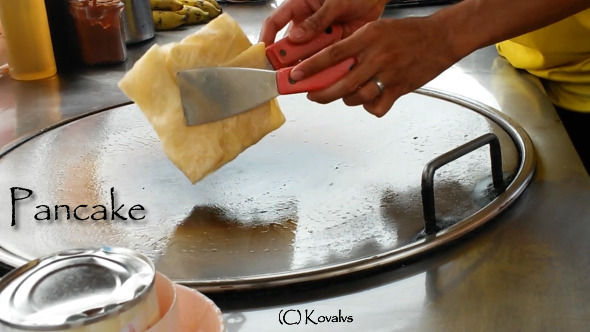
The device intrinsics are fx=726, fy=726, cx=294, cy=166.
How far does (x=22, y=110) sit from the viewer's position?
132 cm

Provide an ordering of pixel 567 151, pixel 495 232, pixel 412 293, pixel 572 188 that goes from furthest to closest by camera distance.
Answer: pixel 567 151
pixel 572 188
pixel 495 232
pixel 412 293

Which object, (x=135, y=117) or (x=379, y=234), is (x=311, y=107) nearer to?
(x=135, y=117)

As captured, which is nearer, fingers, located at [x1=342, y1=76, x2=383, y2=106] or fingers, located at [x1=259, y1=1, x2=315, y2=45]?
fingers, located at [x1=342, y1=76, x2=383, y2=106]

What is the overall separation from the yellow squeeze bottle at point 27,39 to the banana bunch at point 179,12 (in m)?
0.36

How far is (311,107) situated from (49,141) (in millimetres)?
426

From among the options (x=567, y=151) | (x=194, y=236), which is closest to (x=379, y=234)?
(x=194, y=236)

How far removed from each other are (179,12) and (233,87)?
99cm

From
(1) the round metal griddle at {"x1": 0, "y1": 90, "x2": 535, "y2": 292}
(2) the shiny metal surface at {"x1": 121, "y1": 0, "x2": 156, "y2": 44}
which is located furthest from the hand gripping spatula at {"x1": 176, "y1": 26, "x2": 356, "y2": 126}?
(2) the shiny metal surface at {"x1": 121, "y1": 0, "x2": 156, "y2": 44}

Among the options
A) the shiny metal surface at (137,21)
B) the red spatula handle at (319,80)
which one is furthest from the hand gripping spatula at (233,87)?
the shiny metal surface at (137,21)

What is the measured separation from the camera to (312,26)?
1.00 meters

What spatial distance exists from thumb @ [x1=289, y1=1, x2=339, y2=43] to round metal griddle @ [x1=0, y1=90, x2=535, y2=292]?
0.54ft

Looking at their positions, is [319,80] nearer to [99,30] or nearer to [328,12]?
[328,12]

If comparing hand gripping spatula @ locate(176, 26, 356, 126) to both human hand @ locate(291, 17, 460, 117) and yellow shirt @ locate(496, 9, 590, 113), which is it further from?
yellow shirt @ locate(496, 9, 590, 113)

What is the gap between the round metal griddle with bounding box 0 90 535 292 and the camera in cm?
78
